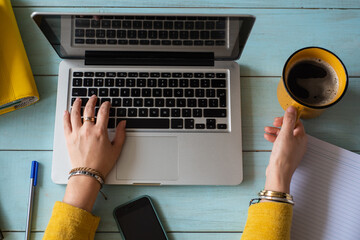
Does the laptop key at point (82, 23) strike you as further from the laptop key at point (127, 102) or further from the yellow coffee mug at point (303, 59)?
the yellow coffee mug at point (303, 59)

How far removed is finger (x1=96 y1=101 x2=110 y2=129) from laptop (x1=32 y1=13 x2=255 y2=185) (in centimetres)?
2

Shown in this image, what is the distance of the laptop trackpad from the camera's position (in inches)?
27.5

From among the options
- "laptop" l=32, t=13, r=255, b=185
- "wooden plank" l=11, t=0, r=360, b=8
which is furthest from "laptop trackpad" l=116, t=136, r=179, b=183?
"wooden plank" l=11, t=0, r=360, b=8

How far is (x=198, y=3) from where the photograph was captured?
81 centimetres

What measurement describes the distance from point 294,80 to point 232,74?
0.15 meters

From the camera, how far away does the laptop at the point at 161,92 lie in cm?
69

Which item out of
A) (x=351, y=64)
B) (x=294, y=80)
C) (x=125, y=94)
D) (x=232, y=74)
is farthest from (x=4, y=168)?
(x=351, y=64)

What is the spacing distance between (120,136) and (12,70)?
12.1 inches

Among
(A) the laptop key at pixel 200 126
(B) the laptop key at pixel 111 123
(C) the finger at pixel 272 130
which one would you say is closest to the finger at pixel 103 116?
(B) the laptop key at pixel 111 123

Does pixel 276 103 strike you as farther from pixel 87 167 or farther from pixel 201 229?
pixel 87 167

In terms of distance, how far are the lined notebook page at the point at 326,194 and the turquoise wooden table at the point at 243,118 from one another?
0.06 meters

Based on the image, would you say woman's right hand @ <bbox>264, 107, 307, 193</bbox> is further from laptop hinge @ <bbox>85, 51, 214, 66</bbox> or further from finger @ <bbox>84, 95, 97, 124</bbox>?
finger @ <bbox>84, 95, 97, 124</bbox>

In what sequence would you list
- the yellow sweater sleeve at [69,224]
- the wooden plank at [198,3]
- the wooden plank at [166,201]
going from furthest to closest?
the wooden plank at [198,3], the wooden plank at [166,201], the yellow sweater sleeve at [69,224]

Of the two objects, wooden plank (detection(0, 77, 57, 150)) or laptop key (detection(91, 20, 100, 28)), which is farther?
wooden plank (detection(0, 77, 57, 150))
